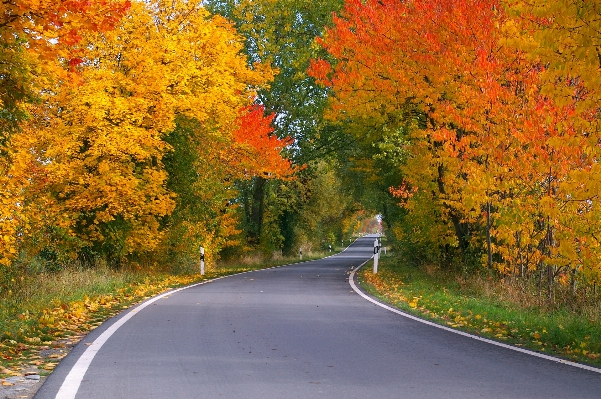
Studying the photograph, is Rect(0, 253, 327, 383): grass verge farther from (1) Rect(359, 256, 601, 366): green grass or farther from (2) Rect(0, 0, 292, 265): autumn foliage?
(1) Rect(359, 256, 601, 366): green grass

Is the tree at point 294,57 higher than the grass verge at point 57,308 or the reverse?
higher

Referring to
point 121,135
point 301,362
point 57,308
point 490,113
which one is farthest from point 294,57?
point 301,362

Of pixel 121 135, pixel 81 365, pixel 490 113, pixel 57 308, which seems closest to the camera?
pixel 81 365

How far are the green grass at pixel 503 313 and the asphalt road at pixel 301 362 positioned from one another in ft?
2.93

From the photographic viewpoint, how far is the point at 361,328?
11.0m

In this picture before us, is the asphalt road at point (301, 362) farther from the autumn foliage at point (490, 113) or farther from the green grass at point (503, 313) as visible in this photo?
the autumn foliage at point (490, 113)

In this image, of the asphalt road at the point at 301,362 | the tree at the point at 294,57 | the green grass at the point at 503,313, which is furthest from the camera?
the tree at the point at 294,57

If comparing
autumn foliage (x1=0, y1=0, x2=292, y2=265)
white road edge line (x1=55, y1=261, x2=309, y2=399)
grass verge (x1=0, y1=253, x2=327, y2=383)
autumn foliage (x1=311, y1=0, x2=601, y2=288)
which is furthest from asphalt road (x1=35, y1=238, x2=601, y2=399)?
autumn foliage (x1=0, y1=0, x2=292, y2=265)

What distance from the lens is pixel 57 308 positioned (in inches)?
528

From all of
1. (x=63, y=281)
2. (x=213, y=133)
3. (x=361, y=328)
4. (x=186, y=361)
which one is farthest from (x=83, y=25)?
(x=213, y=133)

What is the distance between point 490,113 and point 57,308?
390 inches

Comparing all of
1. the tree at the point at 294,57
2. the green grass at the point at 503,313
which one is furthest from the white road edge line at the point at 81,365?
the tree at the point at 294,57

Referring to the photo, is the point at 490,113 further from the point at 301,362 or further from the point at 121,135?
the point at 301,362

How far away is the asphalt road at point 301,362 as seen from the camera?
6645 millimetres
